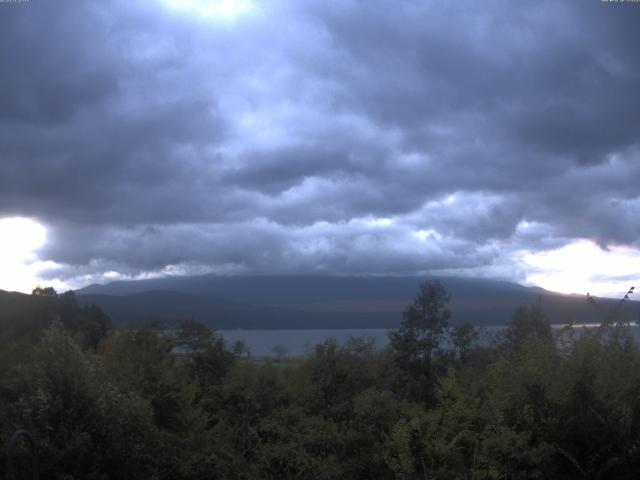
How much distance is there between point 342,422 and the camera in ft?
40.4

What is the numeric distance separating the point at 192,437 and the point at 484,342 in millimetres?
21315

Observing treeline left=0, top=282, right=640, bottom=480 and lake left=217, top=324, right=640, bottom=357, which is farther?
lake left=217, top=324, right=640, bottom=357

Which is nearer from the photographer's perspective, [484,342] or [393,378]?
[393,378]

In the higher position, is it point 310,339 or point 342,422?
point 310,339

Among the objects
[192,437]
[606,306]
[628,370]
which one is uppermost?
[606,306]

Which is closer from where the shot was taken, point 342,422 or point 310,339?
point 342,422

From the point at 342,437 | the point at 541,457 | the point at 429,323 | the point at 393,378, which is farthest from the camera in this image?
the point at 429,323

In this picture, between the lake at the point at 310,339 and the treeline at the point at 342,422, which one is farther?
the lake at the point at 310,339

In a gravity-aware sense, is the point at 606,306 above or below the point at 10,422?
above

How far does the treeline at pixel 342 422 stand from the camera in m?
9.17

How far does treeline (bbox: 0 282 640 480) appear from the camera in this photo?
30.1 feet

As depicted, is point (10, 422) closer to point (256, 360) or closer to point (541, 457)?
point (541, 457)

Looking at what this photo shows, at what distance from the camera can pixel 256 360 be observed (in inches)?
667

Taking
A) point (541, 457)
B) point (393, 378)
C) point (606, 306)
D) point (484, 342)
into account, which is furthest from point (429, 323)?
point (541, 457)
